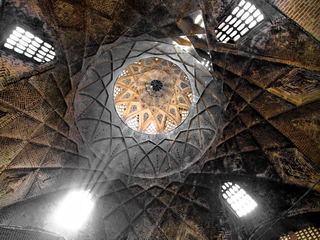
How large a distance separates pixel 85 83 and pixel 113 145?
4.83 meters

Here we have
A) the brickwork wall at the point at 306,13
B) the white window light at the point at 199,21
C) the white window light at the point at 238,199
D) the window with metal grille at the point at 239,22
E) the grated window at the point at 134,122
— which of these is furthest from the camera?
the grated window at the point at 134,122

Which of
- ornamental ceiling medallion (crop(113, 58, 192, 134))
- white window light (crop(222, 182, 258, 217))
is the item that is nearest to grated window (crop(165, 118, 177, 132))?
ornamental ceiling medallion (crop(113, 58, 192, 134))

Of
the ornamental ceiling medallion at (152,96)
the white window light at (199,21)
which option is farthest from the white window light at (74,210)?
the white window light at (199,21)

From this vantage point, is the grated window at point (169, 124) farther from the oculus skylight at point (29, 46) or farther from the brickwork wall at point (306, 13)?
the brickwork wall at point (306, 13)

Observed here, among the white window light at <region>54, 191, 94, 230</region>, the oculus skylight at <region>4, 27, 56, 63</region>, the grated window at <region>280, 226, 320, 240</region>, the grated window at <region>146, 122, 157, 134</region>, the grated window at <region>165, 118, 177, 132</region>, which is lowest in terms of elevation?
the grated window at <region>280, 226, 320, 240</region>

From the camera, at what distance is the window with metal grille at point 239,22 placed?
575 cm

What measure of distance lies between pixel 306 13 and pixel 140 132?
11315 millimetres

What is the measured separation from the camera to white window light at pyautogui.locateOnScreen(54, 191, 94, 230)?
1002cm

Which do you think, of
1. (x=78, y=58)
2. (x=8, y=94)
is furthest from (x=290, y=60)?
(x=8, y=94)

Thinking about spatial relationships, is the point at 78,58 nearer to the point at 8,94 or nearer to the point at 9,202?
the point at 8,94

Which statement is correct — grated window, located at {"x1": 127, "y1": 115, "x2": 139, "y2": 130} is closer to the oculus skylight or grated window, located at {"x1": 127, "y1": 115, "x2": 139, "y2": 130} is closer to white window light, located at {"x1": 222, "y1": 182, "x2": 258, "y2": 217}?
white window light, located at {"x1": 222, "y1": 182, "x2": 258, "y2": 217}

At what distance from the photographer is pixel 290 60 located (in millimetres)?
5203

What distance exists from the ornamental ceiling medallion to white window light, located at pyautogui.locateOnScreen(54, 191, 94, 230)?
6105 mm

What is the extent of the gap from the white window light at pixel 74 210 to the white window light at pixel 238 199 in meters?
8.84
